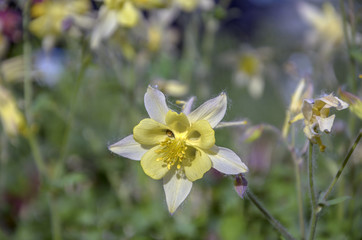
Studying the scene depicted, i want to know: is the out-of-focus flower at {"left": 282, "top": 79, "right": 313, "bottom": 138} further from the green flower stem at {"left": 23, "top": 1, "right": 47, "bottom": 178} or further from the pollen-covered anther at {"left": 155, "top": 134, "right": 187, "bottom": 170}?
the green flower stem at {"left": 23, "top": 1, "right": 47, "bottom": 178}

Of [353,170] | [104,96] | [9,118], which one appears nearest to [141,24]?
[9,118]

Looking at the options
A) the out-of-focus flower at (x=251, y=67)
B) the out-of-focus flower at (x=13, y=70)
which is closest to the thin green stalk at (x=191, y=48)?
the out-of-focus flower at (x=251, y=67)

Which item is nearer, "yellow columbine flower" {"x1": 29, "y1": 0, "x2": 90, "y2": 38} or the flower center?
the flower center

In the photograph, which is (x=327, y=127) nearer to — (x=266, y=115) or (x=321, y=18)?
(x=321, y=18)

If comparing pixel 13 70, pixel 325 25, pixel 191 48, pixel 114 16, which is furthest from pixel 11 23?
pixel 325 25

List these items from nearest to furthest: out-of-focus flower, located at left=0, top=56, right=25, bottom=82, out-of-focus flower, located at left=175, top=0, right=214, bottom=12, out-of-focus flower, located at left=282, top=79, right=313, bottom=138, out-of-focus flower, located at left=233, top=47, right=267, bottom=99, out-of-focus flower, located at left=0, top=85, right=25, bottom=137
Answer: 1. out-of-focus flower, located at left=282, top=79, right=313, bottom=138
2. out-of-focus flower, located at left=0, top=85, right=25, bottom=137
3. out-of-focus flower, located at left=0, top=56, right=25, bottom=82
4. out-of-focus flower, located at left=175, top=0, right=214, bottom=12
5. out-of-focus flower, located at left=233, top=47, right=267, bottom=99

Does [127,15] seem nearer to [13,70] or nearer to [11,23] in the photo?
[13,70]

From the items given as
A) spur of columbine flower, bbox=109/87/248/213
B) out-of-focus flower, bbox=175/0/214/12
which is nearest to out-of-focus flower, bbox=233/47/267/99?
out-of-focus flower, bbox=175/0/214/12

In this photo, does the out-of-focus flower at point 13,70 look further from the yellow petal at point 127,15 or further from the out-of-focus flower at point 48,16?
the yellow petal at point 127,15
